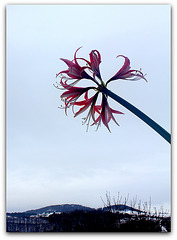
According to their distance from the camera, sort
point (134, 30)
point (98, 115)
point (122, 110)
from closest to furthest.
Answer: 1. point (98, 115)
2. point (122, 110)
3. point (134, 30)

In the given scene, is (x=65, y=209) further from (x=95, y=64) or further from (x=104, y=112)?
(x=95, y=64)

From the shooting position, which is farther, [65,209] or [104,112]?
[65,209]

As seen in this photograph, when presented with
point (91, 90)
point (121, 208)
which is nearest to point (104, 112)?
point (91, 90)

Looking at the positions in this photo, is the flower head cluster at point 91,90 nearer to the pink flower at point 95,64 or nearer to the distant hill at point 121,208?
the pink flower at point 95,64

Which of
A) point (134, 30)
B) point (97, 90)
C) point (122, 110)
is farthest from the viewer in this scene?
point (134, 30)

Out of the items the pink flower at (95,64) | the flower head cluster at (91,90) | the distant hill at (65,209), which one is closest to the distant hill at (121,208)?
the distant hill at (65,209)

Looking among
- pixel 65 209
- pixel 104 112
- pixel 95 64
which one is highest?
pixel 95 64

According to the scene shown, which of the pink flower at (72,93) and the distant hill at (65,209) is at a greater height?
the pink flower at (72,93)

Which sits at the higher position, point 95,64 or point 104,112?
point 95,64

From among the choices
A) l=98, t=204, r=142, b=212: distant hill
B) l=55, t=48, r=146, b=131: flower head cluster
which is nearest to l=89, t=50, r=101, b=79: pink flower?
l=55, t=48, r=146, b=131: flower head cluster
